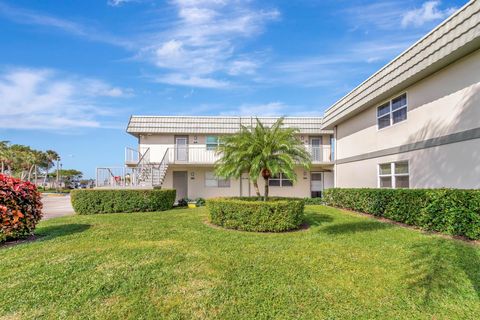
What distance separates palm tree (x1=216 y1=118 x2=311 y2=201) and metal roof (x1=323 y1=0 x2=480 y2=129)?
4.53 meters

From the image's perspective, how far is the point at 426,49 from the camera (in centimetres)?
834

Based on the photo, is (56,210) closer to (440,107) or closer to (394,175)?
(394,175)

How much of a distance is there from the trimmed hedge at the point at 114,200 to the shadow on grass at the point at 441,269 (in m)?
10.9

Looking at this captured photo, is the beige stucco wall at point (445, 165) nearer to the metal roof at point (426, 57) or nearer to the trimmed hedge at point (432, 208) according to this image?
the trimmed hedge at point (432, 208)

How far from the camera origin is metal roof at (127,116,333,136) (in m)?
18.3

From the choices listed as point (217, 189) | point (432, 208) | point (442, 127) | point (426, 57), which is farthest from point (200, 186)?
point (426, 57)

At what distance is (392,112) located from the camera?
1114 cm

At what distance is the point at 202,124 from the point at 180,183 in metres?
4.45

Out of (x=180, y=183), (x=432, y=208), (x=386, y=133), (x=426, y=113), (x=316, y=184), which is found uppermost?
(x=426, y=113)

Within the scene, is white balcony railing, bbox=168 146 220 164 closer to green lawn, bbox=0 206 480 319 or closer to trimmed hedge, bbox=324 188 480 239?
trimmed hedge, bbox=324 188 480 239

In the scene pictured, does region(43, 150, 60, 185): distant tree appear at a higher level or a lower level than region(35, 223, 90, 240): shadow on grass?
higher

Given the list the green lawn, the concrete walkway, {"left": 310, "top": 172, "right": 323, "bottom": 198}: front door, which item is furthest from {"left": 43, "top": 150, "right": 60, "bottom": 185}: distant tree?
the green lawn

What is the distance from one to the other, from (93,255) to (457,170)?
9.51 metres

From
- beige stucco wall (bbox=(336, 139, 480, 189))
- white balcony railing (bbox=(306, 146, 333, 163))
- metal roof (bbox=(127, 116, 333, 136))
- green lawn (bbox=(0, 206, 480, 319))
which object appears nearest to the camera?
green lawn (bbox=(0, 206, 480, 319))
